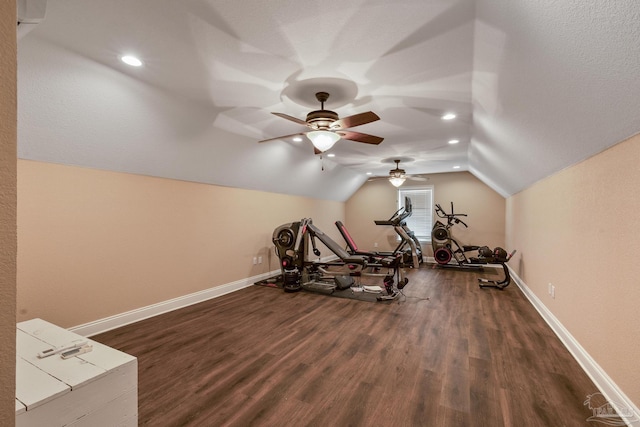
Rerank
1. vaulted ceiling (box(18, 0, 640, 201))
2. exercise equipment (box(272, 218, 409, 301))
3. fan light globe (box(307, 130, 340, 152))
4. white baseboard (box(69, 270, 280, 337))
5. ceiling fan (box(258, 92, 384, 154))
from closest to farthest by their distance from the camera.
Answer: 1. vaulted ceiling (box(18, 0, 640, 201))
2. ceiling fan (box(258, 92, 384, 154))
3. fan light globe (box(307, 130, 340, 152))
4. white baseboard (box(69, 270, 280, 337))
5. exercise equipment (box(272, 218, 409, 301))

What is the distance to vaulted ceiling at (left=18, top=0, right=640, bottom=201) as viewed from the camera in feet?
5.19

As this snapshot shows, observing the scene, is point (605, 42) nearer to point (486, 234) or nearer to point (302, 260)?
point (302, 260)

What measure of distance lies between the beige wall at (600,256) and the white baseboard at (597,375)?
0.18 ft

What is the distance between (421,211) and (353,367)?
22.7 feet

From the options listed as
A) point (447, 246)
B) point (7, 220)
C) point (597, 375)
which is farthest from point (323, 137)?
point (447, 246)

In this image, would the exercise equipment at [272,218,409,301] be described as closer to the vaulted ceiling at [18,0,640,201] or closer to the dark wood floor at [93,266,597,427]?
the dark wood floor at [93,266,597,427]

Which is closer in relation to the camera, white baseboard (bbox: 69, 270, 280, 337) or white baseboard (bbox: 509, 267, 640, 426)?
white baseboard (bbox: 509, 267, 640, 426)

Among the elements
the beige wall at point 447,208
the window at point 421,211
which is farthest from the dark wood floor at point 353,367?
the window at point 421,211

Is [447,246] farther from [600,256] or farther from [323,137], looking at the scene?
[323,137]

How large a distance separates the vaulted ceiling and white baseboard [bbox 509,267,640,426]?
5.71 ft

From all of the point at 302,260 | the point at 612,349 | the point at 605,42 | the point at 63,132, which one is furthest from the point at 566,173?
the point at 63,132

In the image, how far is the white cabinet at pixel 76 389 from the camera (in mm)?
1151

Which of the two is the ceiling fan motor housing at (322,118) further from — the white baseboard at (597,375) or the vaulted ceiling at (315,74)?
the white baseboard at (597,375)

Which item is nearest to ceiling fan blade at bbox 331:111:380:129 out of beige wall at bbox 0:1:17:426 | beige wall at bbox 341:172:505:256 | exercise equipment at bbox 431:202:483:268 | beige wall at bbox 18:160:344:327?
beige wall at bbox 0:1:17:426
